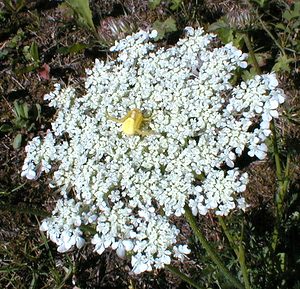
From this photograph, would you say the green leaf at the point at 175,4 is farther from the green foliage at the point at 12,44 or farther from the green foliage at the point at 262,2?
the green foliage at the point at 12,44

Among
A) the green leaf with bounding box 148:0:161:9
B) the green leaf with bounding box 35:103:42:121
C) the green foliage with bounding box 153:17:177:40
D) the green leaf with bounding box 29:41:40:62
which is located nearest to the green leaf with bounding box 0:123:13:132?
the green leaf with bounding box 35:103:42:121

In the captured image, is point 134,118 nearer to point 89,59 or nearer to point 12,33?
point 89,59

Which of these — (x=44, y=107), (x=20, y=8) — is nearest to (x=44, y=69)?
(x=44, y=107)

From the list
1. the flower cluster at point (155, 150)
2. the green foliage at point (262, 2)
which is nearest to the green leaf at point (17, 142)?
the flower cluster at point (155, 150)

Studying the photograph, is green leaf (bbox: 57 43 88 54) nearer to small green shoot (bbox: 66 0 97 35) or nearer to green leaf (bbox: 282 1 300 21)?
small green shoot (bbox: 66 0 97 35)

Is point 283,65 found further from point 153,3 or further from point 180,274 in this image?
point 180,274

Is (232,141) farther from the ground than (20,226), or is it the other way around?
(232,141)

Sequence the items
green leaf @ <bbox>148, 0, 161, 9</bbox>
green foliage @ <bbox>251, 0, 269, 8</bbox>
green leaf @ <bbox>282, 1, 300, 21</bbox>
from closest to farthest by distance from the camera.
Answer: green leaf @ <bbox>282, 1, 300, 21</bbox>
green foliage @ <bbox>251, 0, 269, 8</bbox>
green leaf @ <bbox>148, 0, 161, 9</bbox>
